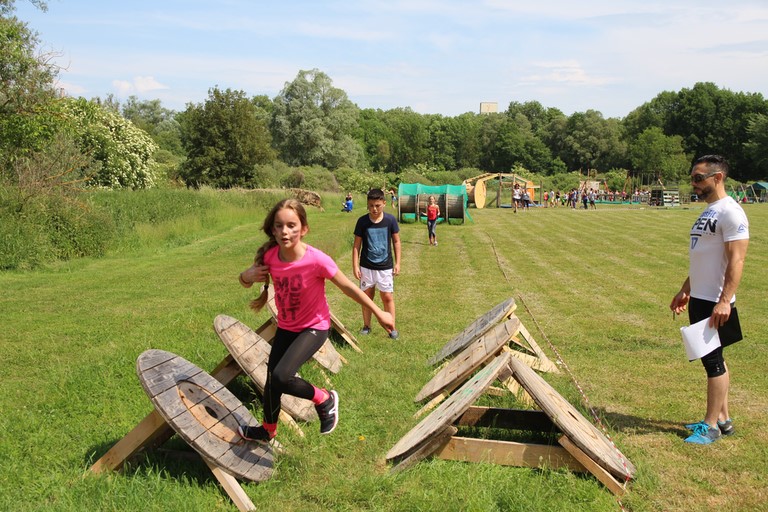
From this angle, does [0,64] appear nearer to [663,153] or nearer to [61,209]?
[61,209]

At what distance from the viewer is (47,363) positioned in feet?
24.1

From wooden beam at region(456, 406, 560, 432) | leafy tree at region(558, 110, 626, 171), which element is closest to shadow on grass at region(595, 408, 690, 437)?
wooden beam at region(456, 406, 560, 432)

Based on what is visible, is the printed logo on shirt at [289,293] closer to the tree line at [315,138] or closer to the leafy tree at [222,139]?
the tree line at [315,138]

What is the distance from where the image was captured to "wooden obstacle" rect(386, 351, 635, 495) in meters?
4.40

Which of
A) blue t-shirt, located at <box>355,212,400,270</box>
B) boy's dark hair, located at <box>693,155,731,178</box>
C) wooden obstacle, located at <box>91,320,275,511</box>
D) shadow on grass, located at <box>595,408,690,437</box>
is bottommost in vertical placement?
shadow on grass, located at <box>595,408,690,437</box>

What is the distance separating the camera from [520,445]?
4.77 metres

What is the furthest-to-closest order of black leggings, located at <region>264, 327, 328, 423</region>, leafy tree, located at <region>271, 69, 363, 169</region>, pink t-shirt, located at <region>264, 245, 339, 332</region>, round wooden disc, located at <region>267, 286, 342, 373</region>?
1. leafy tree, located at <region>271, 69, 363, 169</region>
2. round wooden disc, located at <region>267, 286, 342, 373</region>
3. pink t-shirt, located at <region>264, 245, 339, 332</region>
4. black leggings, located at <region>264, 327, 328, 423</region>

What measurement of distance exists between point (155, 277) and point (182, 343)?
23.1ft

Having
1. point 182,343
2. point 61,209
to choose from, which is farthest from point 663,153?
point 182,343

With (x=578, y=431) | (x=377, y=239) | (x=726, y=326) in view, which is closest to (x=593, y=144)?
(x=377, y=239)

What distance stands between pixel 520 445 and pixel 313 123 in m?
70.1

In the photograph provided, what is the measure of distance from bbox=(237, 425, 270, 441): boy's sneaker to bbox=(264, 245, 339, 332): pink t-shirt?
73cm

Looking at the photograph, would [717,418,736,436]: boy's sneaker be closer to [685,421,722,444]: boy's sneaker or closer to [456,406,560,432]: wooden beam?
[685,421,722,444]: boy's sneaker

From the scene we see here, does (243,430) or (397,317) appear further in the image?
(397,317)
